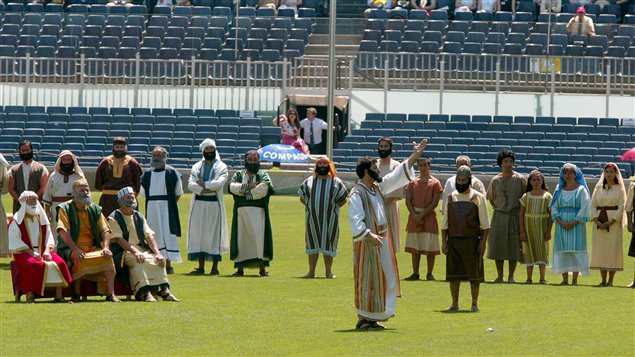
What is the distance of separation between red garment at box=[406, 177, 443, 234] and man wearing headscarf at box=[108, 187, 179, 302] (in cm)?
445

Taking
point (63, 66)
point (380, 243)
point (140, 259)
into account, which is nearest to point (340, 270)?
point (140, 259)

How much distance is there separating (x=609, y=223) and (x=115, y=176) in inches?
253

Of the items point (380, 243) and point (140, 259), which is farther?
point (140, 259)

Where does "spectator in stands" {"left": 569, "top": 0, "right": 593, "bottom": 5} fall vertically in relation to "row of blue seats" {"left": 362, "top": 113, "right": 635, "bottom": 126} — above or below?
above

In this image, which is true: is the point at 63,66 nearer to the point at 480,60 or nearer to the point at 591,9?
the point at 480,60

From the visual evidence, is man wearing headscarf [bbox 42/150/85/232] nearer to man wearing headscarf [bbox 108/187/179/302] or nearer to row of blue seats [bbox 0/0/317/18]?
man wearing headscarf [bbox 108/187/179/302]

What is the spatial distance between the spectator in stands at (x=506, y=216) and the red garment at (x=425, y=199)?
738mm

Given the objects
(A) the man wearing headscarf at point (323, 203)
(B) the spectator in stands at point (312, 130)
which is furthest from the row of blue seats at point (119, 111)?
(A) the man wearing headscarf at point (323, 203)

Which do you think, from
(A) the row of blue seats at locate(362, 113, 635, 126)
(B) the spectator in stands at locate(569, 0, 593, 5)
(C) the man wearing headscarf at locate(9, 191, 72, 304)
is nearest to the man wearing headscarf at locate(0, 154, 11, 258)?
(C) the man wearing headscarf at locate(9, 191, 72, 304)

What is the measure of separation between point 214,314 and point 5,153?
70.8 ft

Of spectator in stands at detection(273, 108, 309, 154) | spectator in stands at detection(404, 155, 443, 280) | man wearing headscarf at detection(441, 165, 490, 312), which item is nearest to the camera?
man wearing headscarf at detection(441, 165, 490, 312)

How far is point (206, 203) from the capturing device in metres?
22.4

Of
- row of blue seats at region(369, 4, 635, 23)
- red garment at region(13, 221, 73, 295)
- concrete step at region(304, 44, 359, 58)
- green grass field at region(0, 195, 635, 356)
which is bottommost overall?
green grass field at region(0, 195, 635, 356)

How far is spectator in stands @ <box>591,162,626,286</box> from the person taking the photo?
2097 cm
